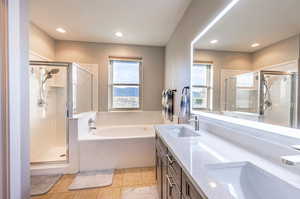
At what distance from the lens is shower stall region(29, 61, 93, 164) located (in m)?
2.42

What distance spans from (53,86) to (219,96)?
2.88 meters

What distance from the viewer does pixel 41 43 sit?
2.89m

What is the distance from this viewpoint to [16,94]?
3.39ft

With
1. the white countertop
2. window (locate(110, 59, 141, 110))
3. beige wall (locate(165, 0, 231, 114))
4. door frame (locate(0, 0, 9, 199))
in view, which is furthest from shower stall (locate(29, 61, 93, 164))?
the white countertop

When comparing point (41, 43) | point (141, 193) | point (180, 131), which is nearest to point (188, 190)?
point (180, 131)

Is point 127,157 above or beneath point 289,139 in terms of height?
beneath

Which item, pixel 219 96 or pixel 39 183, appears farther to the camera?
pixel 39 183

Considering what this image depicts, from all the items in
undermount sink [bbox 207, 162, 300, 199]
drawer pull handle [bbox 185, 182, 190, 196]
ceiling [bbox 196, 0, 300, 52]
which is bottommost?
drawer pull handle [bbox 185, 182, 190, 196]

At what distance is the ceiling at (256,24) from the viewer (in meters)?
0.86

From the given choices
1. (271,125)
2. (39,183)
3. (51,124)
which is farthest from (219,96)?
(51,124)

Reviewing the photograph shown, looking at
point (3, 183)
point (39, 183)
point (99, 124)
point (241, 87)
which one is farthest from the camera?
point (99, 124)

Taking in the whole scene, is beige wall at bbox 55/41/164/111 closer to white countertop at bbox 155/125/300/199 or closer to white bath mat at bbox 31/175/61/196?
white bath mat at bbox 31/175/61/196

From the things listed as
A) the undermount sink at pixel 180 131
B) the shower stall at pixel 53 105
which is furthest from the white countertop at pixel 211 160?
the shower stall at pixel 53 105

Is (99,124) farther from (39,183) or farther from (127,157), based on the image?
(39,183)
